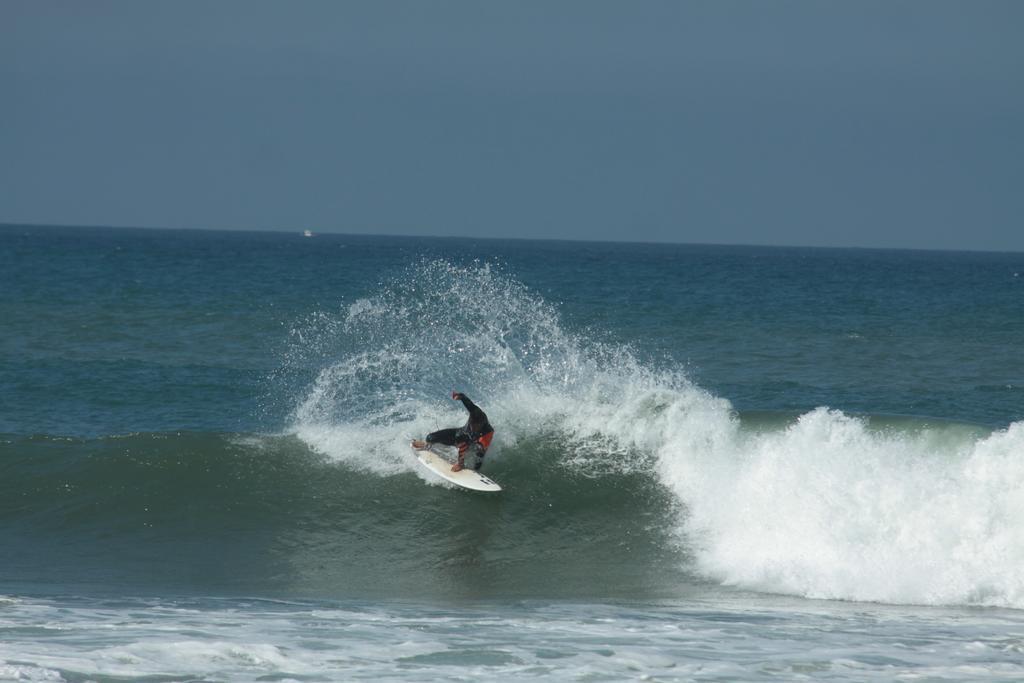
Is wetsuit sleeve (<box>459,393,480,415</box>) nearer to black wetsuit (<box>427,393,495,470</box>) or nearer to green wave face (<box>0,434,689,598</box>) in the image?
black wetsuit (<box>427,393,495,470</box>)

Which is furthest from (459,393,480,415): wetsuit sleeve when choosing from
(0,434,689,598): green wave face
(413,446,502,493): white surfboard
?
(0,434,689,598): green wave face

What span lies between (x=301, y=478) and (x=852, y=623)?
775 centimetres

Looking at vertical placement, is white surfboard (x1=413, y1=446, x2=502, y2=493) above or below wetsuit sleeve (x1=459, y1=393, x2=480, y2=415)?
below

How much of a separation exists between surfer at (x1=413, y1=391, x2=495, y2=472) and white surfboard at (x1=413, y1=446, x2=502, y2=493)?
9 centimetres

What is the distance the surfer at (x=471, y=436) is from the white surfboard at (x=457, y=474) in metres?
0.09

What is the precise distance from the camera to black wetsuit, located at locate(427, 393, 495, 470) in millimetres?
14641

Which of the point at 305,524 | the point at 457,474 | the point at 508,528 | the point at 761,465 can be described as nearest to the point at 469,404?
the point at 457,474

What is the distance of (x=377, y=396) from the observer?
18.1 m

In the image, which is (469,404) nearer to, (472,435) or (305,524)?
(472,435)

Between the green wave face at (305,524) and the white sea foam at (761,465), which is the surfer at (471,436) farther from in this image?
the white sea foam at (761,465)

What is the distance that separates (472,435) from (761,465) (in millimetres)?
3615

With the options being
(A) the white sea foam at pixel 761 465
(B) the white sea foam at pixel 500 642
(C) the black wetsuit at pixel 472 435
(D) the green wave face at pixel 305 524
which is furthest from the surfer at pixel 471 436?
(B) the white sea foam at pixel 500 642

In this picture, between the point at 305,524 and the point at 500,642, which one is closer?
the point at 500,642

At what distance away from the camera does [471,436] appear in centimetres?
1469
